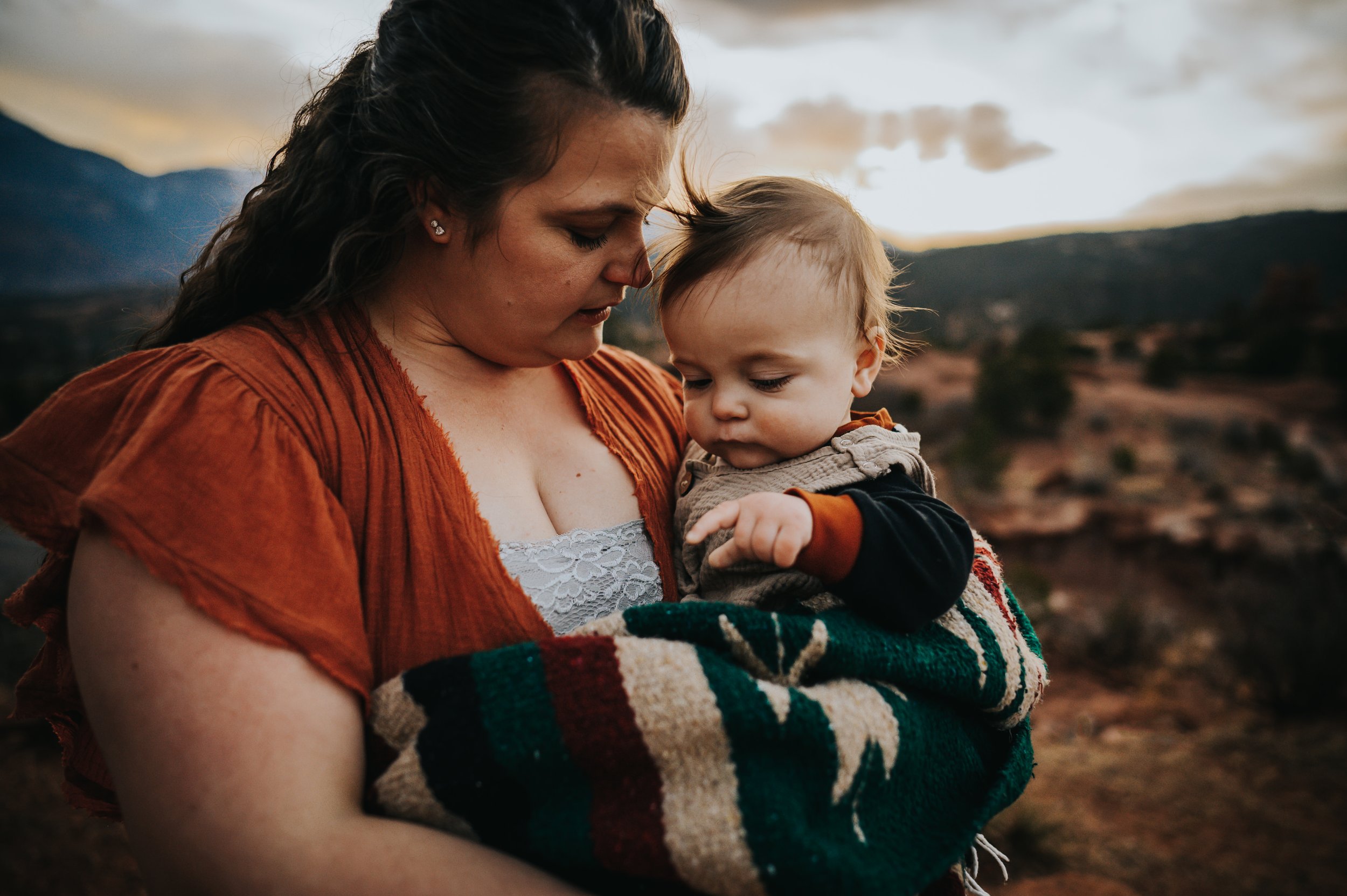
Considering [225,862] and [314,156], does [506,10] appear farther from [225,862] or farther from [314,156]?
[225,862]

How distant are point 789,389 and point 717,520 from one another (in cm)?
46

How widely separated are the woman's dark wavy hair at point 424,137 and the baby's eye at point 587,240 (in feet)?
0.47

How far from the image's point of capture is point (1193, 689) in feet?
22.0

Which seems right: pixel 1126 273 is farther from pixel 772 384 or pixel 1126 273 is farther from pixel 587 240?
pixel 587 240

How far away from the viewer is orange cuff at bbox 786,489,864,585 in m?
1.38

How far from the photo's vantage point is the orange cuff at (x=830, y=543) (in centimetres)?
138

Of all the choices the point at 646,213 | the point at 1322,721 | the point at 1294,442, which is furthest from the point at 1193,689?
the point at 1294,442

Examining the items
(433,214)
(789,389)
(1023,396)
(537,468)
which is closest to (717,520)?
(789,389)

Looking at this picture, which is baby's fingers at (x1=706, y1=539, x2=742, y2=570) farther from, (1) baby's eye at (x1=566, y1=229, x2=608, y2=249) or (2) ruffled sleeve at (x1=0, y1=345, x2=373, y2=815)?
(1) baby's eye at (x1=566, y1=229, x2=608, y2=249)

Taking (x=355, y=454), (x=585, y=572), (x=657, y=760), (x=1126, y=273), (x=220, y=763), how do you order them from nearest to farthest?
1. (x=220, y=763)
2. (x=657, y=760)
3. (x=355, y=454)
4. (x=585, y=572)
5. (x=1126, y=273)

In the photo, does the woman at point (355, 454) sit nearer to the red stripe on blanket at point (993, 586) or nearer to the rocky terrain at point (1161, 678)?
the red stripe on blanket at point (993, 586)

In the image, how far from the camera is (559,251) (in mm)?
1604

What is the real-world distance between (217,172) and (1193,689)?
27.3 feet

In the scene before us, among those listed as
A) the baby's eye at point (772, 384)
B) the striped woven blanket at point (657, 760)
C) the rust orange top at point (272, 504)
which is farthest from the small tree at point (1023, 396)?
the rust orange top at point (272, 504)
